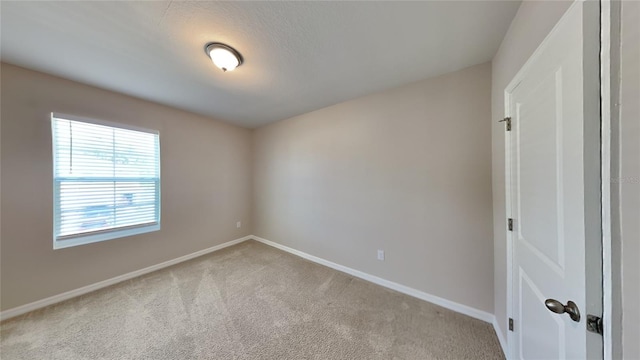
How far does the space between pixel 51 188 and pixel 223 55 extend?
2333mm

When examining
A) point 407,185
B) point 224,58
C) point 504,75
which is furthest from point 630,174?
point 224,58

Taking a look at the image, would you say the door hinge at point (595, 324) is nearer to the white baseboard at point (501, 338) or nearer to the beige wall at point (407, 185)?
the white baseboard at point (501, 338)

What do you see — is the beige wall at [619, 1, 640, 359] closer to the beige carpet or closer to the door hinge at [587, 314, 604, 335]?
the door hinge at [587, 314, 604, 335]

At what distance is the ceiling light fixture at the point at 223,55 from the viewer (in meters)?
1.51

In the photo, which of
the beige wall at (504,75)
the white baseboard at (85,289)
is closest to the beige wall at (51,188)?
the white baseboard at (85,289)

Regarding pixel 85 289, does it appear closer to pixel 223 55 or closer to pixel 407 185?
pixel 223 55

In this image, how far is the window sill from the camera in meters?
2.09

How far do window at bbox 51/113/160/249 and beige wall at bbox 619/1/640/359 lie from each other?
12.7 feet

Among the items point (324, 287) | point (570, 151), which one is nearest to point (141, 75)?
point (324, 287)

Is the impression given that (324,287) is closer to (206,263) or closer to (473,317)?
(473,317)

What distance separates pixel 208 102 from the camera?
2648mm

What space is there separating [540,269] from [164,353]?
247 centimetres

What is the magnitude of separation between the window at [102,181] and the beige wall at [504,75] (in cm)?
387

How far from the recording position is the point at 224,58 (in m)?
1.60
